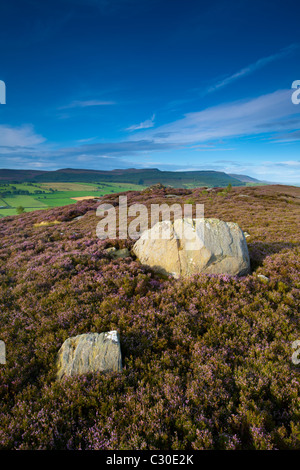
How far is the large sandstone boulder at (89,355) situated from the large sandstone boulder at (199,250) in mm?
4427

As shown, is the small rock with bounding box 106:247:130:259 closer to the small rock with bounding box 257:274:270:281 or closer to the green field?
the small rock with bounding box 257:274:270:281

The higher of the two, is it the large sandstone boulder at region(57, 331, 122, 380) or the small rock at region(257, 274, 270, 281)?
the small rock at region(257, 274, 270, 281)

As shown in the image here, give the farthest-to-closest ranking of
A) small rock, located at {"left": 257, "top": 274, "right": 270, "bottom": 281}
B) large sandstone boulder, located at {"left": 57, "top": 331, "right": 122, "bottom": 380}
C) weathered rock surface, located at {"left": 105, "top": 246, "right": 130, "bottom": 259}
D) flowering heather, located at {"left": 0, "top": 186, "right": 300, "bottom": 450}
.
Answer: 1. weathered rock surface, located at {"left": 105, "top": 246, "right": 130, "bottom": 259}
2. small rock, located at {"left": 257, "top": 274, "right": 270, "bottom": 281}
3. large sandstone boulder, located at {"left": 57, "top": 331, "right": 122, "bottom": 380}
4. flowering heather, located at {"left": 0, "top": 186, "right": 300, "bottom": 450}

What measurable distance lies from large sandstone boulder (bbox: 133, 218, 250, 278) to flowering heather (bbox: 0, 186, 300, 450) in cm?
55

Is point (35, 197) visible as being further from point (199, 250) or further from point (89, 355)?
point (89, 355)

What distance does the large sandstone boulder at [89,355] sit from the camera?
477 centimetres

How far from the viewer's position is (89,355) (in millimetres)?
4898

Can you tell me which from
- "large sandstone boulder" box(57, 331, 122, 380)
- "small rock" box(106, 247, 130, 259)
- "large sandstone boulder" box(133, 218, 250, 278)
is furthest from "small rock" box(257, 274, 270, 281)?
"small rock" box(106, 247, 130, 259)

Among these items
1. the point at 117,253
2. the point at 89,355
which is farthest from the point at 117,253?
the point at 89,355

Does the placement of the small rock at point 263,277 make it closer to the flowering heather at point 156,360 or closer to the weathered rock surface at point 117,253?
the flowering heather at point 156,360

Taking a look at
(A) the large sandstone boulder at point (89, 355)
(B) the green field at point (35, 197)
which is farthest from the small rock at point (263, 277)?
(B) the green field at point (35, 197)

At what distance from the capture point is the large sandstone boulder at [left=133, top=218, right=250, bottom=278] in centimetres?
847
